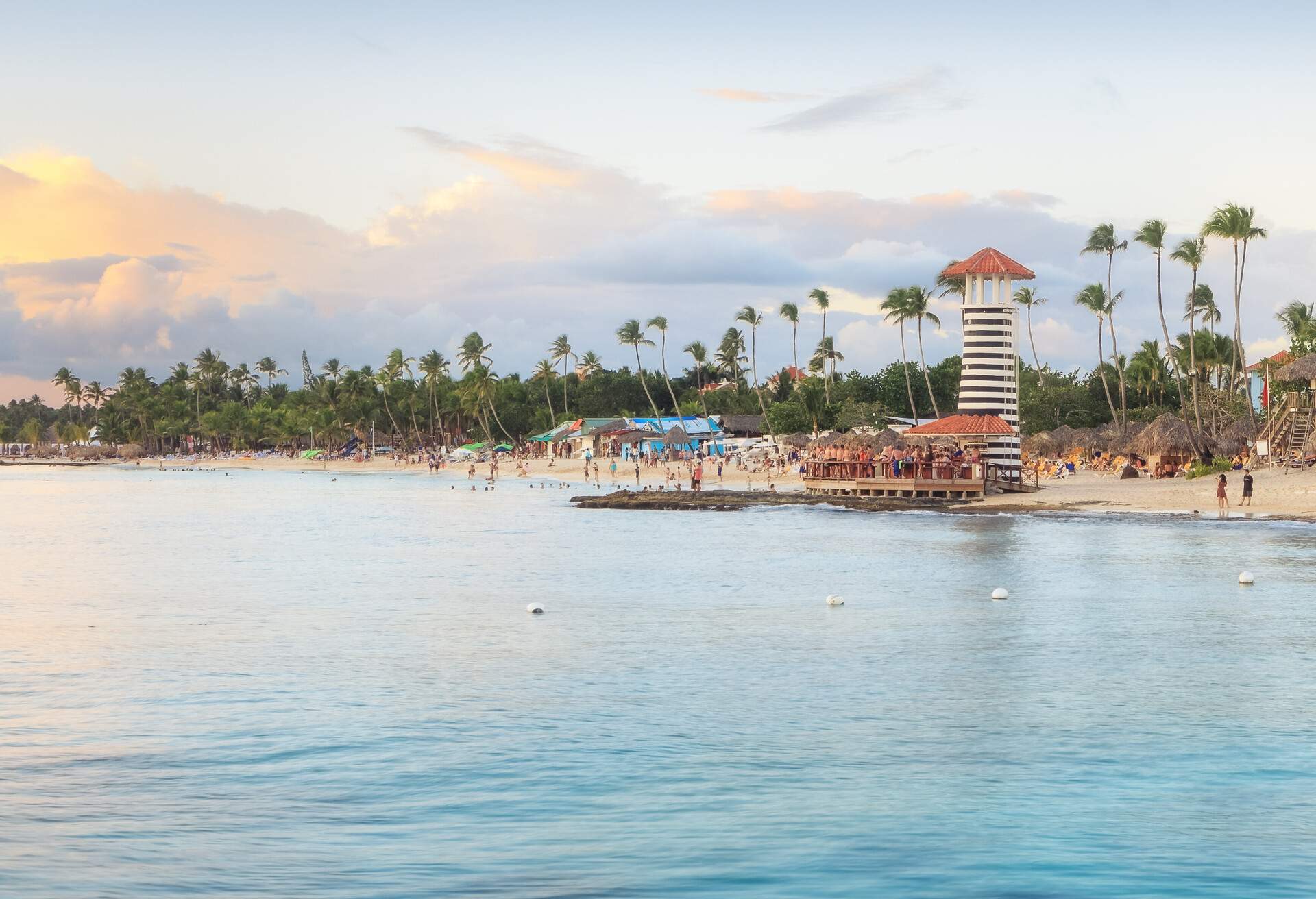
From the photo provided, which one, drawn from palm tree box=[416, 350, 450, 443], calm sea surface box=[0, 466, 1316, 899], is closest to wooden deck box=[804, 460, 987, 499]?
calm sea surface box=[0, 466, 1316, 899]

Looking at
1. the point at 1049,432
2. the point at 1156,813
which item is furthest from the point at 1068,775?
the point at 1049,432

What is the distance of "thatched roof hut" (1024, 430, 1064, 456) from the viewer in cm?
7106

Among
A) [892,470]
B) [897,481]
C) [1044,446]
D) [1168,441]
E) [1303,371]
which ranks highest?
[1303,371]

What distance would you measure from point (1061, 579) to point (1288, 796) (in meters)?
17.2

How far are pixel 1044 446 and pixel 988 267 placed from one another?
21085 mm

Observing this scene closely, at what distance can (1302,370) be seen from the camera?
164 feet

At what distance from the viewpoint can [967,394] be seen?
54156 mm

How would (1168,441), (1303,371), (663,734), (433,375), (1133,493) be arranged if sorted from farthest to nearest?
(433,375)
(1168,441)
(1133,493)
(1303,371)
(663,734)

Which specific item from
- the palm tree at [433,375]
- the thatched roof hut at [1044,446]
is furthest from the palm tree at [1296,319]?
the palm tree at [433,375]

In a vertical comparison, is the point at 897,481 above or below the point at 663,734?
above

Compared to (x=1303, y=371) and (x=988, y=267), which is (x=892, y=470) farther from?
(x=1303, y=371)

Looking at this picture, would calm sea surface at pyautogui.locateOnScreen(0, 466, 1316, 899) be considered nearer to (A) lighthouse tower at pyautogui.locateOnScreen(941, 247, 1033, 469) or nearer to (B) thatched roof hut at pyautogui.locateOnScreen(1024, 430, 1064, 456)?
(A) lighthouse tower at pyautogui.locateOnScreen(941, 247, 1033, 469)

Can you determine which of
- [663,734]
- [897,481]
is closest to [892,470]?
[897,481]

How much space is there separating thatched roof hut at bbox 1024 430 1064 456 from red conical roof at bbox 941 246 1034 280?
19.2 m
